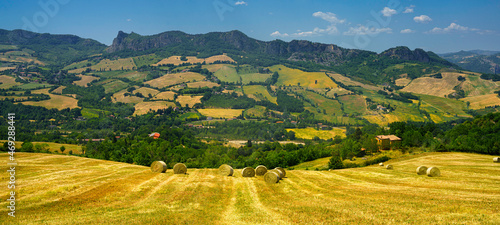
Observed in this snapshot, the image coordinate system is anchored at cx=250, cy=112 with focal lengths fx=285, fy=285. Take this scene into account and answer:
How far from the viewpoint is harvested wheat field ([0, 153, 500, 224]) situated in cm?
2042

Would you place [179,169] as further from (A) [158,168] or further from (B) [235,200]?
(B) [235,200]

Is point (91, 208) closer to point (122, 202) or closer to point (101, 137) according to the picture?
point (122, 202)

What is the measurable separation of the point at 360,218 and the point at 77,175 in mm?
32997

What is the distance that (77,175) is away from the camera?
35.4 meters

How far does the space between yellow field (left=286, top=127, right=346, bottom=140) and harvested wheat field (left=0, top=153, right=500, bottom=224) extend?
423ft

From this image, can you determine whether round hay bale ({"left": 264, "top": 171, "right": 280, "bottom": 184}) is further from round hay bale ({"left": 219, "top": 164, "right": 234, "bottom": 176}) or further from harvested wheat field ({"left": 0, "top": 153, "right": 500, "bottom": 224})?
round hay bale ({"left": 219, "top": 164, "right": 234, "bottom": 176})

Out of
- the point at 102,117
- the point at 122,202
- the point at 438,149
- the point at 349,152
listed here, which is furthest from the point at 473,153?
the point at 102,117

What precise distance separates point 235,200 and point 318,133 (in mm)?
152220

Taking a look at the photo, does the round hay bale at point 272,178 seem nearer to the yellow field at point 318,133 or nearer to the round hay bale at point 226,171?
the round hay bale at point 226,171

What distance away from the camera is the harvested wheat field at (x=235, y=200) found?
20.4 meters

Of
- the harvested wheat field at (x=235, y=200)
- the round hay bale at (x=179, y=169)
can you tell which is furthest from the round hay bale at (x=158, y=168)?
the harvested wheat field at (x=235, y=200)

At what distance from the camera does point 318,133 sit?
173250 mm

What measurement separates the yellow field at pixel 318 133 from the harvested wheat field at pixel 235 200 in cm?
12899

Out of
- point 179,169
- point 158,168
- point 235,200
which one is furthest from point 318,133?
point 235,200
